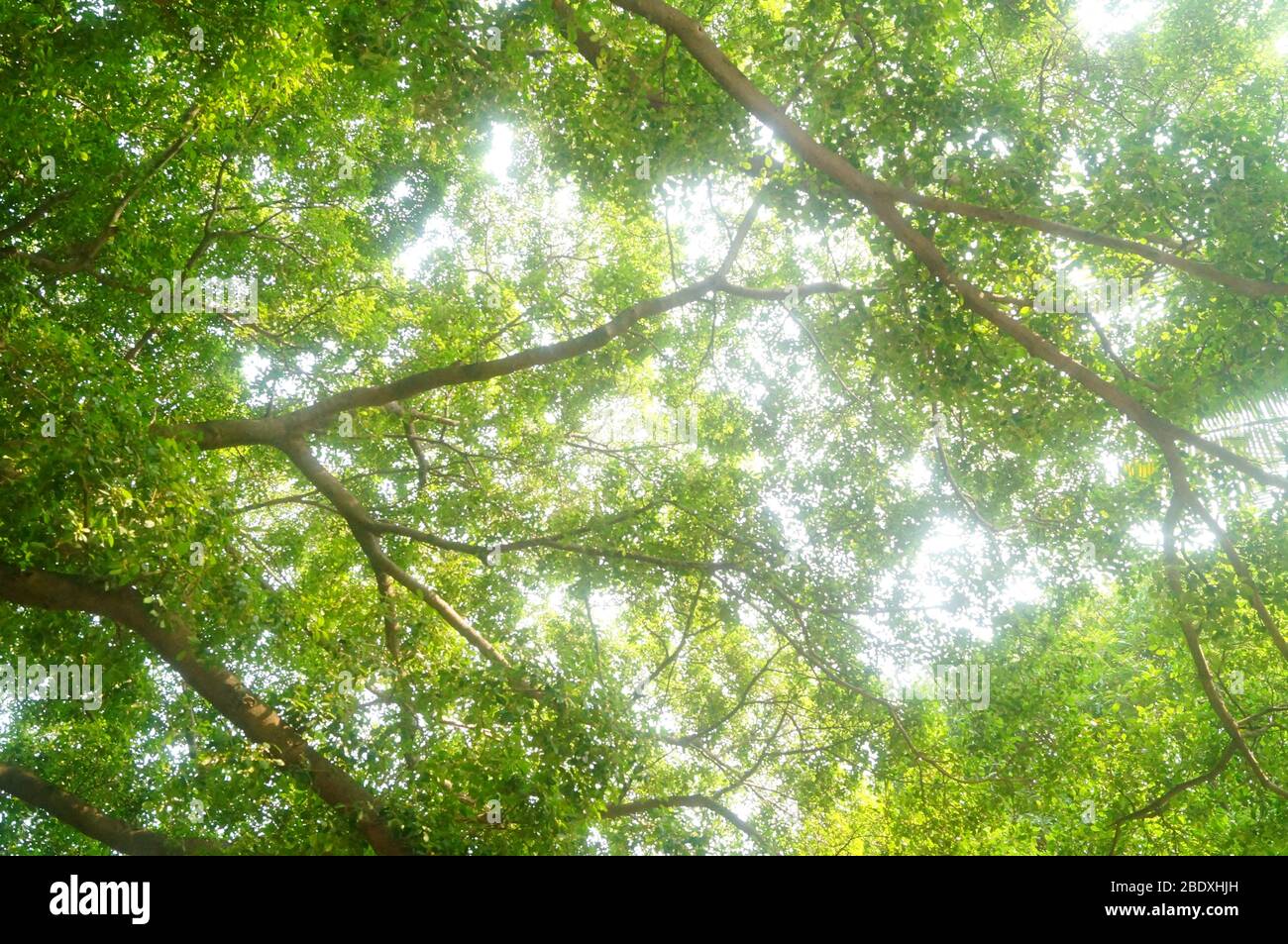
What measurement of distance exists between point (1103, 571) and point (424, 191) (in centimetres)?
1093

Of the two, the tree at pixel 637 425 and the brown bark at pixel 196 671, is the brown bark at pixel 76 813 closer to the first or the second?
the tree at pixel 637 425

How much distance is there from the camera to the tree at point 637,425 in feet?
20.3

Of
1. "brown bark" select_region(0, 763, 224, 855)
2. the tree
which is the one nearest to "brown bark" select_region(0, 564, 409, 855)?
the tree

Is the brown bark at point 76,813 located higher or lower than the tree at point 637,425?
lower

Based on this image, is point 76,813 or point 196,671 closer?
point 196,671

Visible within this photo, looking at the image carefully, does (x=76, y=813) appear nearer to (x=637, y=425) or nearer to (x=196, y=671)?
(x=196, y=671)

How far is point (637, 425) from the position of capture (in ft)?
40.6

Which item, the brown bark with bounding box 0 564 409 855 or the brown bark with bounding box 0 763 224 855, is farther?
the brown bark with bounding box 0 763 224 855

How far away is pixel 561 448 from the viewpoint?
37.1ft

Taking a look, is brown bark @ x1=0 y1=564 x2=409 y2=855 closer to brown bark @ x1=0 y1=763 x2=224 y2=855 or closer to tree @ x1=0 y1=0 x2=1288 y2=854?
tree @ x1=0 y1=0 x2=1288 y2=854

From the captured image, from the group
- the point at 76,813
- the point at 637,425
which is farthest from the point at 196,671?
the point at 637,425

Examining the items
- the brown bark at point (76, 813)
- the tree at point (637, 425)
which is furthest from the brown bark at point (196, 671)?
the brown bark at point (76, 813)

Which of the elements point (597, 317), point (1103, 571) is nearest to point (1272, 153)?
point (1103, 571)

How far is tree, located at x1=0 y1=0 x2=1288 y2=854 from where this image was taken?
6.19 m
